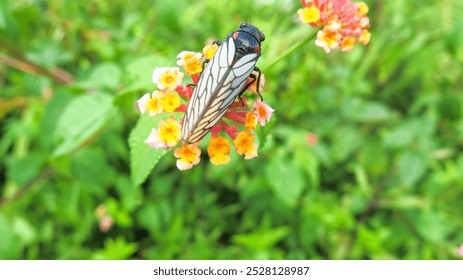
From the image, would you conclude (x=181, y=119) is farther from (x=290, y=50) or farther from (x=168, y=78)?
(x=290, y=50)

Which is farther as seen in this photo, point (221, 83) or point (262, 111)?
point (262, 111)

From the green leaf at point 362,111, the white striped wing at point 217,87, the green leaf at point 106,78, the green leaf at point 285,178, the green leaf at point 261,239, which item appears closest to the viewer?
the white striped wing at point 217,87

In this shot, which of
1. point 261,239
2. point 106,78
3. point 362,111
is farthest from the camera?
point 362,111

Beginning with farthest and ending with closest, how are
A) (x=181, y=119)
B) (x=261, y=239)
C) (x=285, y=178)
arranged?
(x=261, y=239), (x=285, y=178), (x=181, y=119)

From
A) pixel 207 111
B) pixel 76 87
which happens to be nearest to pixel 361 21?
pixel 207 111

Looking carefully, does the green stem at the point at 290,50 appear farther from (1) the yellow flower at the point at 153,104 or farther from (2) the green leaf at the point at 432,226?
(2) the green leaf at the point at 432,226

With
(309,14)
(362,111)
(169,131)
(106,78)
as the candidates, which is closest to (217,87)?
(169,131)

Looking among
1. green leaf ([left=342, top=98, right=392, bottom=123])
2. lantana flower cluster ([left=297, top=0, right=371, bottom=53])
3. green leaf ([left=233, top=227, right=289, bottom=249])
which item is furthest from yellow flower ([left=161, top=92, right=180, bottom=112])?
green leaf ([left=342, top=98, right=392, bottom=123])

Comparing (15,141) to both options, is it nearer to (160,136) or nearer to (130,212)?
(130,212)

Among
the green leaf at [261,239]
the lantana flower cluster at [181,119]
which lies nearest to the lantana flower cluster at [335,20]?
the lantana flower cluster at [181,119]
